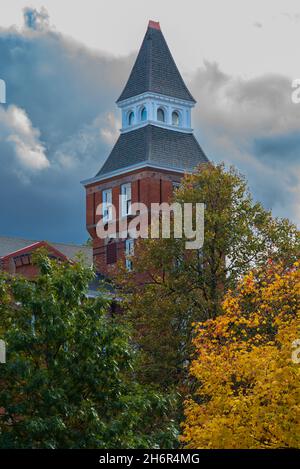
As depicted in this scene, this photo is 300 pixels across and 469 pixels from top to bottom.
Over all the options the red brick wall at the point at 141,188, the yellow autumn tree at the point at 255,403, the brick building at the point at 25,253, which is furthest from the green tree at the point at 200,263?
the red brick wall at the point at 141,188

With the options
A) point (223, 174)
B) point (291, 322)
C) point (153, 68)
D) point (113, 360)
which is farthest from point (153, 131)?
point (113, 360)

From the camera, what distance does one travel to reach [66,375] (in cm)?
3900

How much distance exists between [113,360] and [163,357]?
18156 mm

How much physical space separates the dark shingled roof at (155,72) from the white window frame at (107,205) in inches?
299

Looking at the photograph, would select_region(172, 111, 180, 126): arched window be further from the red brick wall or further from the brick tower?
the red brick wall

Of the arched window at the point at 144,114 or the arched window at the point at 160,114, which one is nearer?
the arched window at the point at 144,114

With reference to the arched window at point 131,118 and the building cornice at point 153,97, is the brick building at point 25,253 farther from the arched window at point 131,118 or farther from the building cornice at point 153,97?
the building cornice at point 153,97

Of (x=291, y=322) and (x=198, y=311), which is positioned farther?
(x=198, y=311)

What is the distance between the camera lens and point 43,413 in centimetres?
3769

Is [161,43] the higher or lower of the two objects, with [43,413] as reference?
higher

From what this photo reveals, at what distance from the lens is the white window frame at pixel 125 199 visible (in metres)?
94.5

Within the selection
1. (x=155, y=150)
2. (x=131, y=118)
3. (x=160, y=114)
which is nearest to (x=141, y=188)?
(x=155, y=150)

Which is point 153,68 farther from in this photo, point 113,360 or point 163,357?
point 113,360

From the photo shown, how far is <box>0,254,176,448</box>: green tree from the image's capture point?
37562 mm
